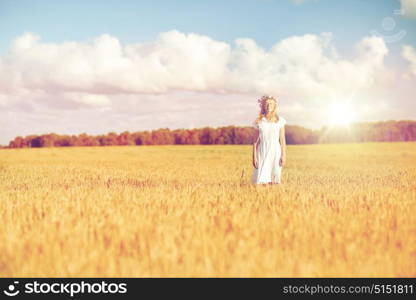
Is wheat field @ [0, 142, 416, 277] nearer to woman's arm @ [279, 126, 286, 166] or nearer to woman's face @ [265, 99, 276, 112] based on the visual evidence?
woman's arm @ [279, 126, 286, 166]

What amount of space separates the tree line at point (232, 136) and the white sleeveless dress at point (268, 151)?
3742 cm

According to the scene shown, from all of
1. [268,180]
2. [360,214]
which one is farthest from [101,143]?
[360,214]

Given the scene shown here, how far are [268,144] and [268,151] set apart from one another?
0.13 metres

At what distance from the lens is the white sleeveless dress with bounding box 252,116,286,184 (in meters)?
8.48

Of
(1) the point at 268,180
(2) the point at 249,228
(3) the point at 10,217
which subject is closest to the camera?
(2) the point at 249,228

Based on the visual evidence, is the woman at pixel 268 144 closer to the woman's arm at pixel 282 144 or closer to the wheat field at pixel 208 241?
the woman's arm at pixel 282 144

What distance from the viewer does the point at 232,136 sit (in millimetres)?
49250

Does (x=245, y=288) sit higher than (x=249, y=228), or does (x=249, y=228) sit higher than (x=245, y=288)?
(x=249, y=228)

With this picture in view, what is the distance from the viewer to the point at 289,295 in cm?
321

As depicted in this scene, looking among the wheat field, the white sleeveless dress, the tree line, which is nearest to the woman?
the white sleeveless dress

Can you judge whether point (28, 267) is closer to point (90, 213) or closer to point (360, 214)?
point (90, 213)

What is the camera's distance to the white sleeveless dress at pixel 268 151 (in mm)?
8484

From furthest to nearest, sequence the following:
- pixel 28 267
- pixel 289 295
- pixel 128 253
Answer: pixel 128 253
pixel 28 267
pixel 289 295

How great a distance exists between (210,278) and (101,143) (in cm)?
5090
